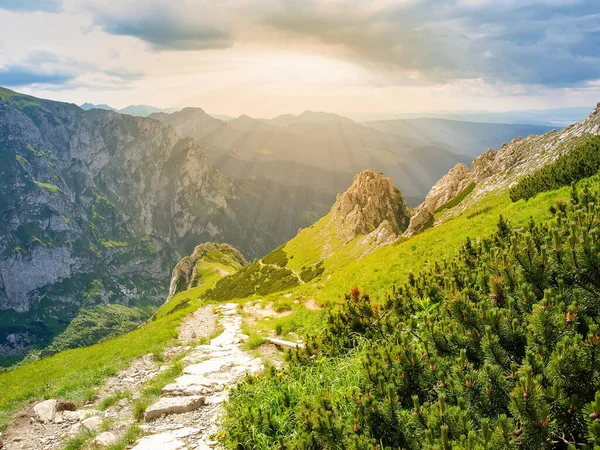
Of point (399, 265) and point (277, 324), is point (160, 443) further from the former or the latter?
point (399, 265)

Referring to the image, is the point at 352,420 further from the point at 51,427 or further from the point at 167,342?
the point at 167,342

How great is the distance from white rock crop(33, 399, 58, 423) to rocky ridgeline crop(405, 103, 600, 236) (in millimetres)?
60232

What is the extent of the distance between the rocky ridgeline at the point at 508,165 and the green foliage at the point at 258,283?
3335 centimetres

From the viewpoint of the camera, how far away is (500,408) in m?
4.23

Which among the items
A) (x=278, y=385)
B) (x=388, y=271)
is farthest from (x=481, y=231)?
(x=278, y=385)

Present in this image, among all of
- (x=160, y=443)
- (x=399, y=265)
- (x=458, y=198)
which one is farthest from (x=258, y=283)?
(x=160, y=443)

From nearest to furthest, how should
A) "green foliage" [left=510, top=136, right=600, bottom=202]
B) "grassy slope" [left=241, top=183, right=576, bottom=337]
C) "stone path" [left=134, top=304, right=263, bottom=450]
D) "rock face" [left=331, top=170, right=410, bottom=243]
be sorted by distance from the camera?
"stone path" [left=134, top=304, right=263, bottom=450], "grassy slope" [left=241, top=183, right=576, bottom=337], "green foliage" [left=510, top=136, right=600, bottom=202], "rock face" [left=331, top=170, right=410, bottom=243]

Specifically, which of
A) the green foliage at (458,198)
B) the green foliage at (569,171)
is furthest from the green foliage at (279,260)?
the green foliage at (569,171)

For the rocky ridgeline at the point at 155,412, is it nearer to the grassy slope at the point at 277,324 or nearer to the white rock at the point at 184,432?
the white rock at the point at 184,432

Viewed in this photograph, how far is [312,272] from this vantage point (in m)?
85.6

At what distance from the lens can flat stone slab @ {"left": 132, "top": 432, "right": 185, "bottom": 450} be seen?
7.92 meters

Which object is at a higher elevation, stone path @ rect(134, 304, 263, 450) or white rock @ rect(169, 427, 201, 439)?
white rock @ rect(169, 427, 201, 439)

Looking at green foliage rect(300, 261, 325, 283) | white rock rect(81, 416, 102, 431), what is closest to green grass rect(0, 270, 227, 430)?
white rock rect(81, 416, 102, 431)

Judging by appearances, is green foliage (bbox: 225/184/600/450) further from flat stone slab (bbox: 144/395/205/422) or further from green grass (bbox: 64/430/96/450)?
green grass (bbox: 64/430/96/450)
